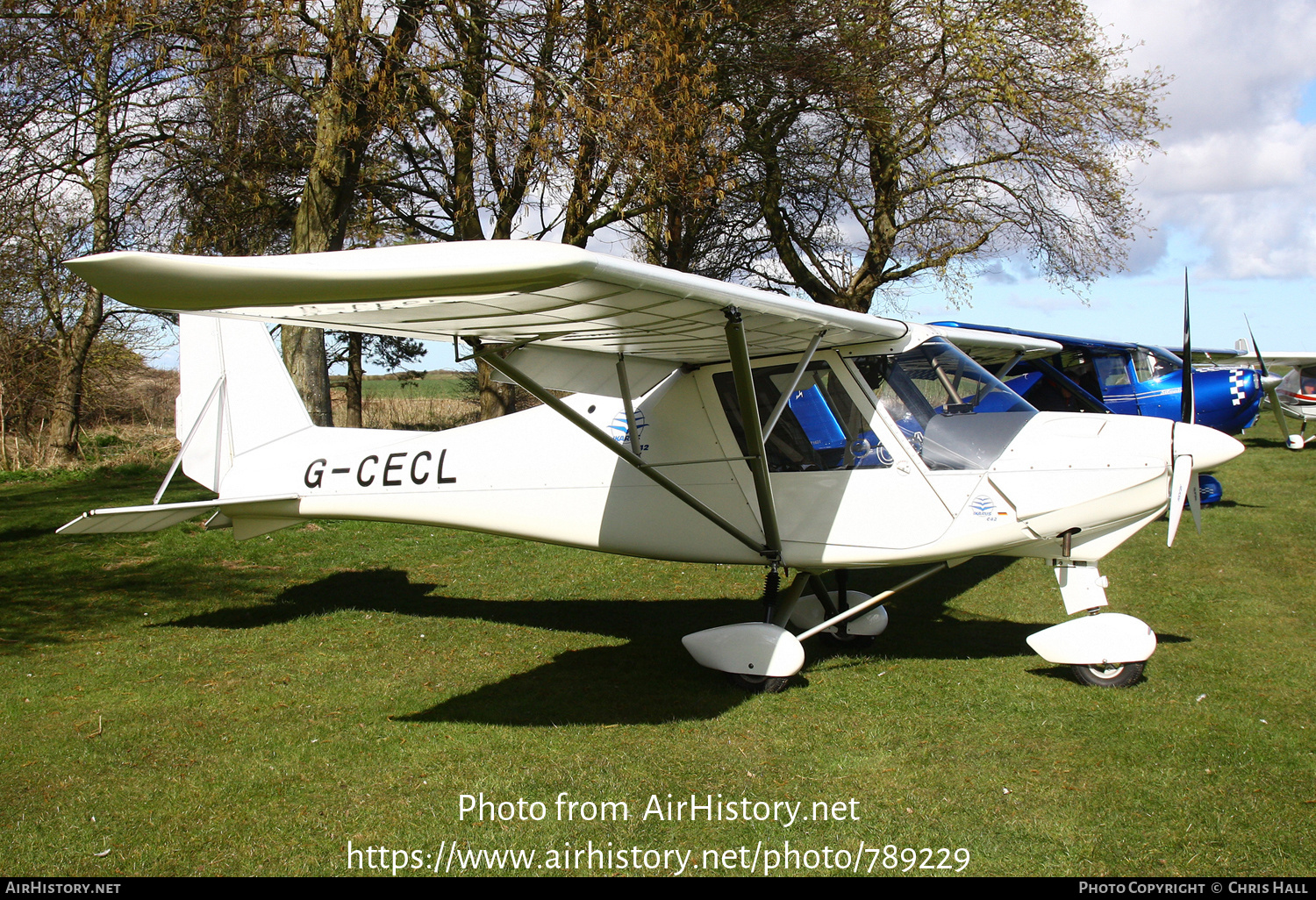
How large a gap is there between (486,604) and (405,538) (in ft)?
10.6

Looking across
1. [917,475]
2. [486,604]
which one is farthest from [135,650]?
[917,475]

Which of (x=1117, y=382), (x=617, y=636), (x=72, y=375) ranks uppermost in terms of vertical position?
(x=72, y=375)

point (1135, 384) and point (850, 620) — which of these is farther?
point (1135, 384)

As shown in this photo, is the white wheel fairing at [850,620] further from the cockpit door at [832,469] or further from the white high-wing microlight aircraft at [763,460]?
the cockpit door at [832,469]

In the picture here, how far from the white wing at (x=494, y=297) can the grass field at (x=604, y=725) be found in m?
2.24

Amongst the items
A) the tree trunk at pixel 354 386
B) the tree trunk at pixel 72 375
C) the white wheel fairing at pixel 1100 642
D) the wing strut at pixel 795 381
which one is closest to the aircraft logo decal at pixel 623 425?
the wing strut at pixel 795 381

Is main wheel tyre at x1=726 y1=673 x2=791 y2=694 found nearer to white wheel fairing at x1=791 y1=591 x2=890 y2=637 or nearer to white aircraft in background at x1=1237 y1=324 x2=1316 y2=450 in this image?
white wheel fairing at x1=791 y1=591 x2=890 y2=637

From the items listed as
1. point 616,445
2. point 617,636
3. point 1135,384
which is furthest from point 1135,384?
point 616,445

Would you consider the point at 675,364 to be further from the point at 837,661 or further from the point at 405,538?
the point at 405,538

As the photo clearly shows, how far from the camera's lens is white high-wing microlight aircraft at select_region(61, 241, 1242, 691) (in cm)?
461

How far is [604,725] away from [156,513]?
381 centimetres

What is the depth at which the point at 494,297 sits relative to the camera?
3.70 meters

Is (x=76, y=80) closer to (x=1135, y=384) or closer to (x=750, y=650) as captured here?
(x=750, y=650)

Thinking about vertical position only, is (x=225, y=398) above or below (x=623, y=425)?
above
